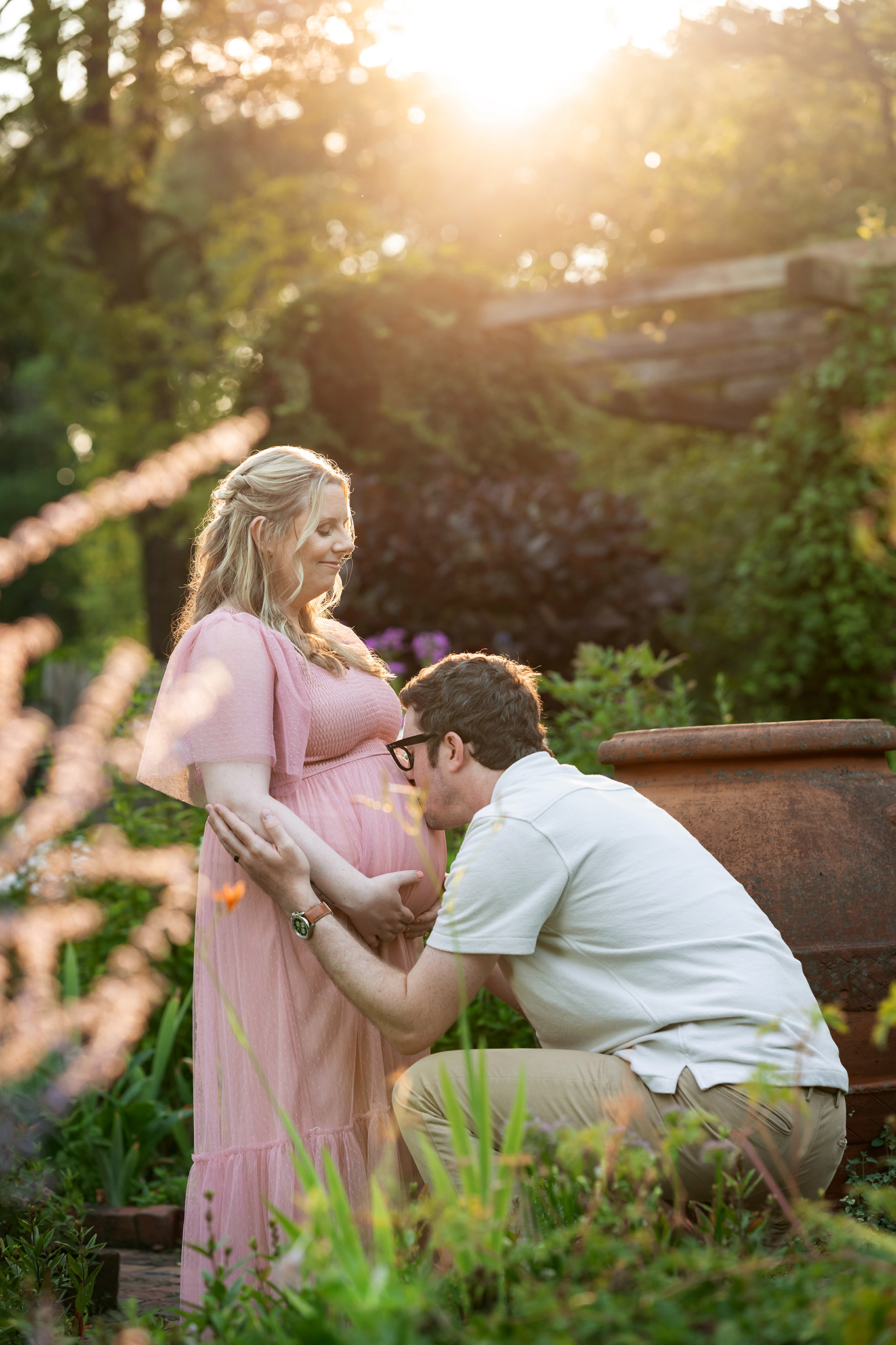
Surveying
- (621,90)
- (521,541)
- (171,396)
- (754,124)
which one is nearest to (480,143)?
(621,90)

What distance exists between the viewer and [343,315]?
27.2 feet

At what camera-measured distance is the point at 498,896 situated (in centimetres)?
220

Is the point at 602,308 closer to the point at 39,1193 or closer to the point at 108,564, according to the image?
the point at 39,1193

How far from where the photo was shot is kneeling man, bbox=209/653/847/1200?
2.17 metres

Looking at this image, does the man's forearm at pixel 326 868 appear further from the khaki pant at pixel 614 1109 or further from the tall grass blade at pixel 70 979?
the tall grass blade at pixel 70 979

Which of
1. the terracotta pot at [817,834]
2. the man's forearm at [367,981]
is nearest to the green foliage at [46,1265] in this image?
the man's forearm at [367,981]

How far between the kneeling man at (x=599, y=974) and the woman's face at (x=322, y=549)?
2.00 feet

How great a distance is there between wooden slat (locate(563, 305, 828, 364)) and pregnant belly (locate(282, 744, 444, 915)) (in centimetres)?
678

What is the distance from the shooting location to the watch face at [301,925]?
2348mm

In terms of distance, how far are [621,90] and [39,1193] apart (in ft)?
34.0

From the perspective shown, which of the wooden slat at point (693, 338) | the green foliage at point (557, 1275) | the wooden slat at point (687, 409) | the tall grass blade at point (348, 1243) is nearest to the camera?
the green foliage at point (557, 1275)

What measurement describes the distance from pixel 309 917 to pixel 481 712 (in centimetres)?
52

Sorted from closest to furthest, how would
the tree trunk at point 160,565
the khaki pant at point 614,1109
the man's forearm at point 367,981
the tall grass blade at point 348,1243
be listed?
the tall grass blade at point 348,1243, the khaki pant at point 614,1109, the man's forearm at point 367,981, the tree trunk at point 160,565

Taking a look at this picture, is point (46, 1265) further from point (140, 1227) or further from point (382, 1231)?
point (382, 1231)
